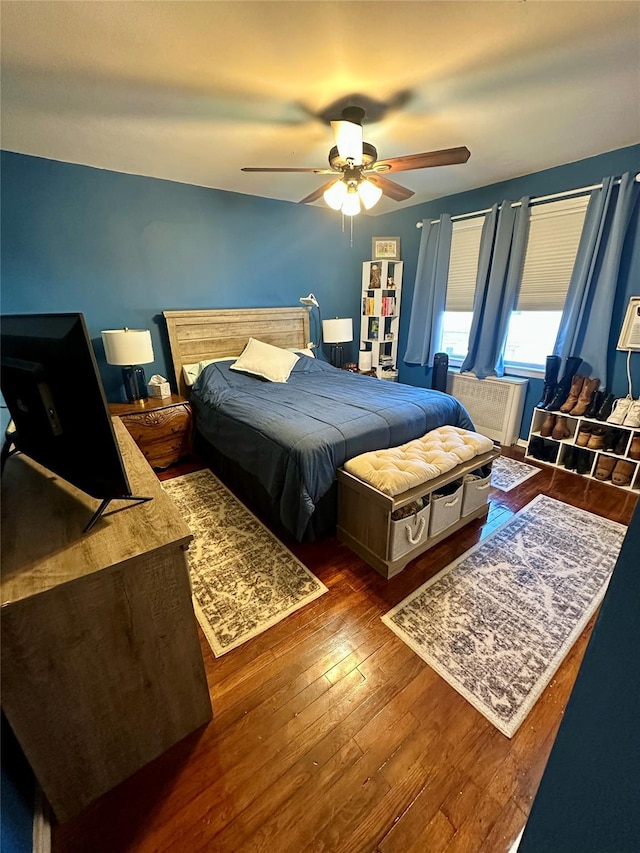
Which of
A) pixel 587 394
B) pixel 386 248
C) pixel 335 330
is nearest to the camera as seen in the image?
pixel 587 394

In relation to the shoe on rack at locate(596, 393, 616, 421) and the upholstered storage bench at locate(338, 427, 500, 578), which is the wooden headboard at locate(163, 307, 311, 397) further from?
the shoe on rack at locate(596, 393, 616, 421)

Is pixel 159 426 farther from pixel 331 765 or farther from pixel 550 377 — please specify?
pixel 550 377

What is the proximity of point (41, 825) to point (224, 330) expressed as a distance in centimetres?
341

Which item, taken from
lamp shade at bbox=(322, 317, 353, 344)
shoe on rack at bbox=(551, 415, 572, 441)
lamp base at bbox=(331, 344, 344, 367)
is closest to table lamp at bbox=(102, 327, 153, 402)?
lamp shade at bbox=(322, 317, 353, 344)

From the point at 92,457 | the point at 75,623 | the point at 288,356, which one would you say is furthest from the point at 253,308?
the point at 75,623

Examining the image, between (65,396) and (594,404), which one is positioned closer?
(65,396)

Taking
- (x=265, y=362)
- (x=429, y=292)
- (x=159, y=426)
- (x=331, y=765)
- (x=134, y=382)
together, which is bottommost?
(x=331, y=765)

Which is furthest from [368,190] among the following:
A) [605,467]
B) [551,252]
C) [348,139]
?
[605,467]

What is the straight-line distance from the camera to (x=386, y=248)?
4.29 m

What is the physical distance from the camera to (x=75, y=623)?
0.91 m

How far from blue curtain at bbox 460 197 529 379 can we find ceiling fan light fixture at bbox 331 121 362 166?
201cm

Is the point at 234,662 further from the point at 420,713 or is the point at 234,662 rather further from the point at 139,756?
the point at 420,713

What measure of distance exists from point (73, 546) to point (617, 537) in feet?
9.59

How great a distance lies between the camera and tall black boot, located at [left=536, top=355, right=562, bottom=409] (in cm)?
313
